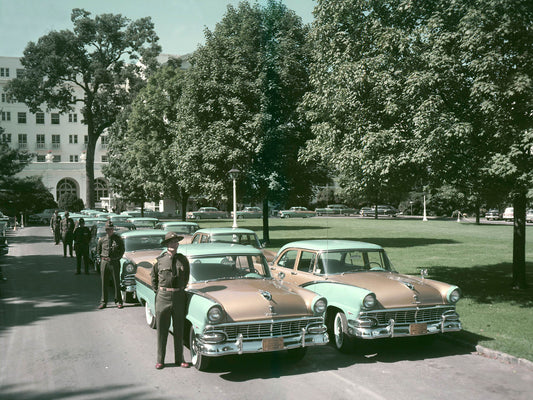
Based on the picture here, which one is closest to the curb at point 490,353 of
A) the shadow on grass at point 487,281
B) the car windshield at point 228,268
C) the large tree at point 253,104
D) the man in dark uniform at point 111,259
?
the car windshield at point 228,268

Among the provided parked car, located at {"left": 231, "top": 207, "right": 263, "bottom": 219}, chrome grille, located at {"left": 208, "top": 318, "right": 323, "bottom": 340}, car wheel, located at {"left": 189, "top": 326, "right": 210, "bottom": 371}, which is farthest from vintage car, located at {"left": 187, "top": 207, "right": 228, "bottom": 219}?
chrome grille, located at {"left": 208, "top": 318, "right": 323, "bottom": 340}

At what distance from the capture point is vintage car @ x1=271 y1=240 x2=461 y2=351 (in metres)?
7.21

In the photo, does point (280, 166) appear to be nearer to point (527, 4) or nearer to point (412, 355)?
A: point (527, 4)

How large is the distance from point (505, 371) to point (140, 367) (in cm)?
483

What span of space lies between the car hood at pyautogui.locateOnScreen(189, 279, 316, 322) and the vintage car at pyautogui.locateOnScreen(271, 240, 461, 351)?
726mm

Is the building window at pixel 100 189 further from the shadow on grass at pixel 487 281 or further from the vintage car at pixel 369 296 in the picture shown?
the vintage car at pixel 369 296

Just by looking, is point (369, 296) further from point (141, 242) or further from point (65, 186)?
point (65, 186)

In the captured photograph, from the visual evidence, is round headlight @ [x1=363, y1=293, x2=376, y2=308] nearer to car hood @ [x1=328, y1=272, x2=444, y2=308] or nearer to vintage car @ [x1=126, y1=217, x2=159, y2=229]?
car hood @ [x1=328, y1=272, x2=444, y2=308]

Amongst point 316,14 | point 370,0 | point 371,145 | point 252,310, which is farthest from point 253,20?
point 252,310

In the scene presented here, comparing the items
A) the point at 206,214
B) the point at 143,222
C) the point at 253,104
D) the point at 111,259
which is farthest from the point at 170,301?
the point at 206,214

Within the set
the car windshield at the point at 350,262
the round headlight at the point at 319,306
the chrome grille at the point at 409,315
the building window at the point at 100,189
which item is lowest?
the chrome grille at the point at 409,315

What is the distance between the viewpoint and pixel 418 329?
730 cm

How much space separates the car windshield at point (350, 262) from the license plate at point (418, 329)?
5.34 ft

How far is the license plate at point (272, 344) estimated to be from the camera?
6.35m
